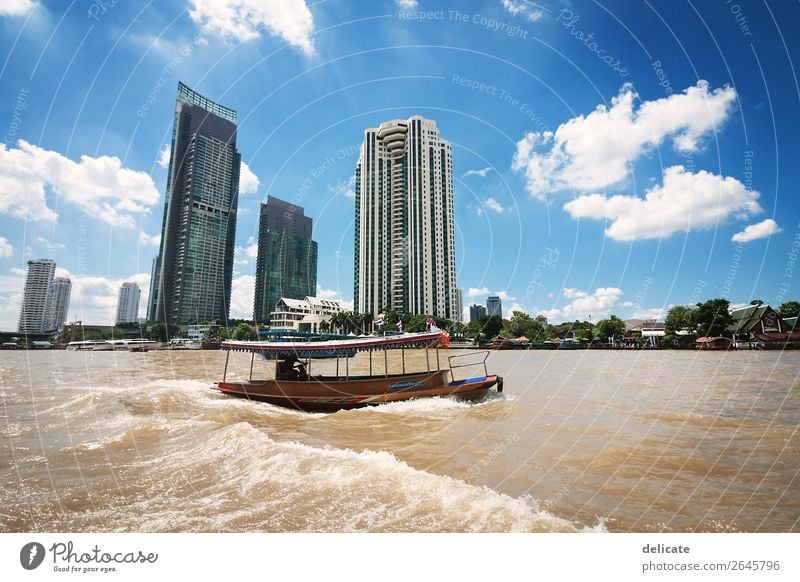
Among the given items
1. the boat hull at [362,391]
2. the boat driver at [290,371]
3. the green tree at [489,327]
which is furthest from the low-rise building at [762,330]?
the boat driver at [290,371]

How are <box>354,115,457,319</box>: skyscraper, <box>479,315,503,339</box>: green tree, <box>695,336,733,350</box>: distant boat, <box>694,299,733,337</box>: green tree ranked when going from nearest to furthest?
<box>695,336,733,350</box>: distant boat, <box>694,299,733,337</box>: green tree, <box>479,315,503,339</box>: green tree, <box>354,115,457,319</box>: skyscraper

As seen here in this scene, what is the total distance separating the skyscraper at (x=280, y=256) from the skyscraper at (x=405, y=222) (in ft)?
62.8

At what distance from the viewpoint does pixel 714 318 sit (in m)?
50.5

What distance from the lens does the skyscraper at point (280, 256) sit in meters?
101

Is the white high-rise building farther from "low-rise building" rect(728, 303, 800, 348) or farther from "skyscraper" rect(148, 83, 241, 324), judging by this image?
"low-rise building" rect(728, 303, 800, 348)

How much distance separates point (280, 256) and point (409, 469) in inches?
4070

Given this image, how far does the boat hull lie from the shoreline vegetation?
31614mm

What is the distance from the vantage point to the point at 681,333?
211 feet

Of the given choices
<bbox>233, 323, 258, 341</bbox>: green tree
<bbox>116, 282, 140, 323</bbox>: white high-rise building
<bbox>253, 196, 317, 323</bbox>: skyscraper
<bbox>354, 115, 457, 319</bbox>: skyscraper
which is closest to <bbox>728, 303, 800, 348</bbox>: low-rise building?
<bbox>354, 115, 457, 319</bbox>: skyscraper

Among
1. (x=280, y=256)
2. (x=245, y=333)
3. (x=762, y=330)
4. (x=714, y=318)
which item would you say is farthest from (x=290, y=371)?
(x=280, y=256)

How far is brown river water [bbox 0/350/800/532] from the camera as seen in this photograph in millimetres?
4164

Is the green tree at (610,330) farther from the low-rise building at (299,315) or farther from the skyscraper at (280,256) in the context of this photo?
the skyscraper at (280,256)
